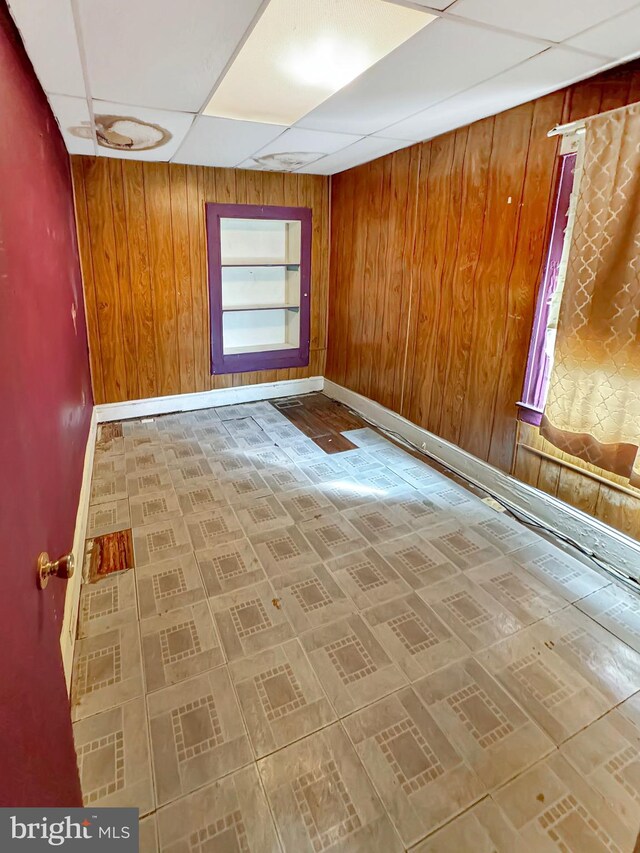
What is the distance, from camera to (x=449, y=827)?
4.36ft

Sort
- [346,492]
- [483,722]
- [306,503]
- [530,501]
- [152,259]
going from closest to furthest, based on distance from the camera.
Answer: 1. [483,722]
2. [530,501]
3. [306,503]
4. [346,492]
5. [152,259]

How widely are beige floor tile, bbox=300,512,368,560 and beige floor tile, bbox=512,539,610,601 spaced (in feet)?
2.77

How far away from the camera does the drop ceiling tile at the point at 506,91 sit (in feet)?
6.48

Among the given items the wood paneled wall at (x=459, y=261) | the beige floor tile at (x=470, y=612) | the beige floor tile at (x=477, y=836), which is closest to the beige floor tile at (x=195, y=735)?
the beige floor tile at (x=477, y=836)

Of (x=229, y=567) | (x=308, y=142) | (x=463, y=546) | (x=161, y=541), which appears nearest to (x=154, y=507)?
(x=161, y=541)

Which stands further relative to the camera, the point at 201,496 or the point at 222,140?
the point at 222,140

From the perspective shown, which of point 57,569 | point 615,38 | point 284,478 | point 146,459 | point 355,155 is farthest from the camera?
point 355,155

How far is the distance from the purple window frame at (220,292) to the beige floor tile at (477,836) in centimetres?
389

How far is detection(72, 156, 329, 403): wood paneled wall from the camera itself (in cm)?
379

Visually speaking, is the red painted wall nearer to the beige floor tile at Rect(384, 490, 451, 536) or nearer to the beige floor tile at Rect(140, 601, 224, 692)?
the beige floor tile at Rect(140, 601, 224, 692)

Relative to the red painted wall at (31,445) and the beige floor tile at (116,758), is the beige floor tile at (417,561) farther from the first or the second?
the red painted wall at (31,445)

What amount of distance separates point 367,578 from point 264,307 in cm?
316

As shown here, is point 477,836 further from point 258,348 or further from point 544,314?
point 258,348

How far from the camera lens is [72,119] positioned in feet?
8.79
